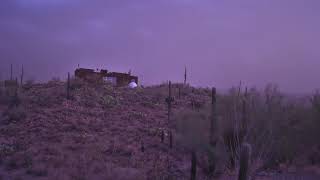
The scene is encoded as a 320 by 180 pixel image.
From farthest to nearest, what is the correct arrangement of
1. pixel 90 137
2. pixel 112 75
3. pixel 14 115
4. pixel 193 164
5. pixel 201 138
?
pixel 112 75
pixel 14 115
pixel 90 137
pixel 201 138
pixel 193 164


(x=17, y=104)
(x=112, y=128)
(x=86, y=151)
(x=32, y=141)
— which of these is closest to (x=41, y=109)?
(x=17, y=104)

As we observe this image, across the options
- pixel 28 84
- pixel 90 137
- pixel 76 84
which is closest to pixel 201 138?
pixel 90 137

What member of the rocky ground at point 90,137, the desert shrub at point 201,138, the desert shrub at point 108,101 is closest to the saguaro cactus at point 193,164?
the desert shrub at point 201,138

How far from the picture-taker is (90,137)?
43.9 metres

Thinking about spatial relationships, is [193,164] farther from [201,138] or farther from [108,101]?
[108,101]

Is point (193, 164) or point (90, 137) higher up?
point (90, 137)

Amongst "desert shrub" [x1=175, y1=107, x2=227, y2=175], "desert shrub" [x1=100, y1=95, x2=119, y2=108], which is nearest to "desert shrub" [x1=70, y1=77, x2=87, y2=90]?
"desert shrub" [x1=100, y1=95, x2=119, y2=108]

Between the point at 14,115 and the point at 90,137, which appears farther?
the point at 14,115

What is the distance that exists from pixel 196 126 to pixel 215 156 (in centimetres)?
301

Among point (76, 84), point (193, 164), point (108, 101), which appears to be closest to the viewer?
point (193, 164)

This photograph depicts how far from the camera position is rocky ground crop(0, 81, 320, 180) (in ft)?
101

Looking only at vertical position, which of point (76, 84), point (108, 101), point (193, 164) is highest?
point (76, 84)

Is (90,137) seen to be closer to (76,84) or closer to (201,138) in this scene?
(201,138)

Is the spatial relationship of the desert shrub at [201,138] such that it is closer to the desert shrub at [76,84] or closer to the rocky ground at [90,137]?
the rocky ground at [90,137]
